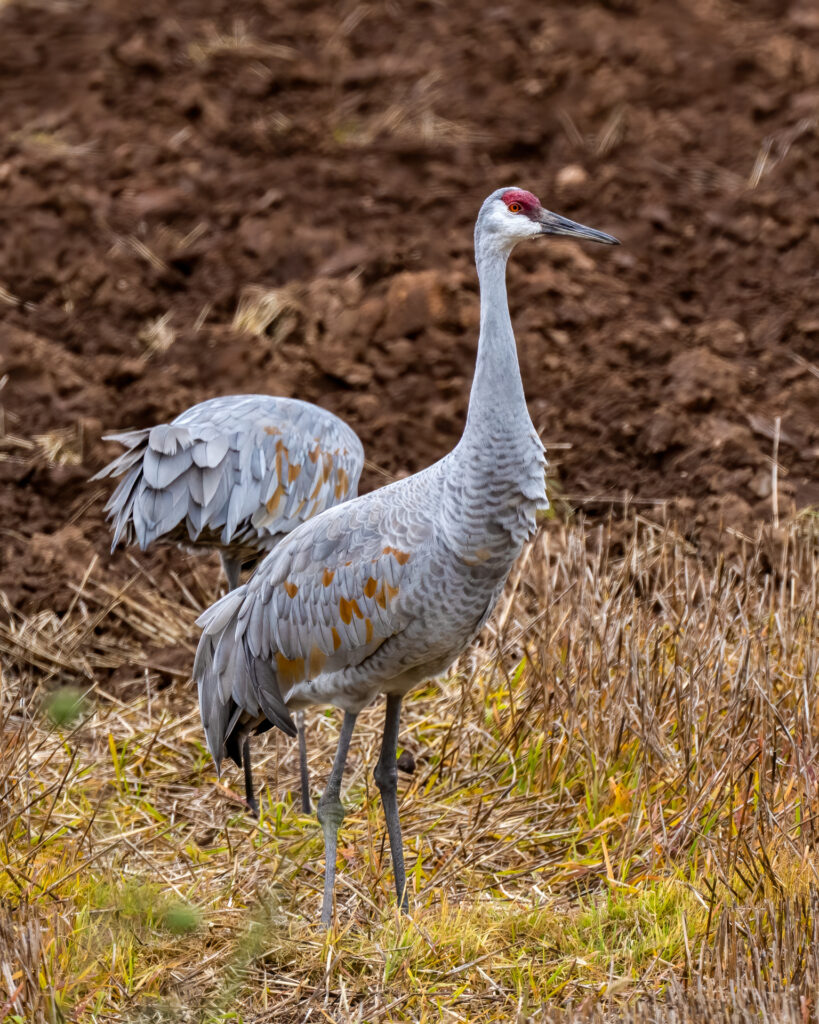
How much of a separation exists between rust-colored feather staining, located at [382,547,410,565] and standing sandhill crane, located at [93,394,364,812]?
1.14m

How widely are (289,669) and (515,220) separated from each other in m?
1.34

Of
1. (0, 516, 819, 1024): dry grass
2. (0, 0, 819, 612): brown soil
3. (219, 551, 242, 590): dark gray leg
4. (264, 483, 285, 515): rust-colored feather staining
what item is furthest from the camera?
(0, 0, 819, 612): brown soil

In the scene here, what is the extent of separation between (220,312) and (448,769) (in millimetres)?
3473

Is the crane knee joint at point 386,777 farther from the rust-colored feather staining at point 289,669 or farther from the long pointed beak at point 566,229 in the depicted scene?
the long pointed beak at point 566,229

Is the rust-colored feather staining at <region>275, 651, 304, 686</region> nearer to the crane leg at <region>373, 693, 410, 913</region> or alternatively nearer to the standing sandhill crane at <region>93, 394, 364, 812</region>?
the crane leg at <region>373, 693, 410, 913</region>

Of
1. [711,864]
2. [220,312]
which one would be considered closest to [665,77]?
[220,312]

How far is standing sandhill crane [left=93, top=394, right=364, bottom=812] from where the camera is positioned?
15.5 feet

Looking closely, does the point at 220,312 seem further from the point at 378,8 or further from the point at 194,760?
the point at 378,8

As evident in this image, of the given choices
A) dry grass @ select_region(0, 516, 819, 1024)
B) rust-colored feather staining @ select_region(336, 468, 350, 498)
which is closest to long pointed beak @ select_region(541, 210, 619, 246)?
dry grass @ select_region(0, 516, 819, 1024)

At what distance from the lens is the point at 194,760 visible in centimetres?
471

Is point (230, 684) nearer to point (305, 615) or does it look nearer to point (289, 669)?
point (289, 669)

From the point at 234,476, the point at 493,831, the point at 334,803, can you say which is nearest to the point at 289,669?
the point at 334,803

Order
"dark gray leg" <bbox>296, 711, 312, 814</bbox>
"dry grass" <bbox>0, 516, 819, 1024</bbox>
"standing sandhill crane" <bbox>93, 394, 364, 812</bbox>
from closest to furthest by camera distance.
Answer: "dry grass" <bbox>0, 516, 819, 1024</bbox> → "dark gray leg" <bbox>296, 711, 312, 814</bbox> → "standing sandhill crane" <bbox>93, 394, 364, 812</bbox>

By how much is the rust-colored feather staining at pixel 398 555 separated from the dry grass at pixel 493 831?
2.85ft
